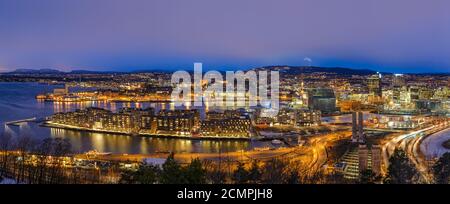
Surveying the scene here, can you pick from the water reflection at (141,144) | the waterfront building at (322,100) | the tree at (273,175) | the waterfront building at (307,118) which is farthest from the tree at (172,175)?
the waterfront building at (322,100)

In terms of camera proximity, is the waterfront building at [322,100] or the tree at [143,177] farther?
the waterfront building at [322,100]

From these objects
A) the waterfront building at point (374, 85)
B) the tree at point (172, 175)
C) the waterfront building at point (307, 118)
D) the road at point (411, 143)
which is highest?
the waterfront building at point (374, 85)

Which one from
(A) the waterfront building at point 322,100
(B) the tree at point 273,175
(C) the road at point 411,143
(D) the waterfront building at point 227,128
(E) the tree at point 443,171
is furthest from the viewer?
(A) the waterfront building at point 322,100

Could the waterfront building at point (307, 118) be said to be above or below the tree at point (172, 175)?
below

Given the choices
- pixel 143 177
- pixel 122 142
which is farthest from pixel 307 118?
pixel 143 177

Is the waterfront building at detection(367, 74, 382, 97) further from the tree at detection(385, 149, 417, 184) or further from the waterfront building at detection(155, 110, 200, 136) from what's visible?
the tree at detection(385, 149, 417, 184)

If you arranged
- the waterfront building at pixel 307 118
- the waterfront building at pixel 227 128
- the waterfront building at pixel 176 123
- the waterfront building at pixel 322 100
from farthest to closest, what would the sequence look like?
the waterfront building at pixel 322 100 → the waterfront building at pixel 307 118 → the waterfront building at pixel 176 123 → the waterfront building at pixel 227 128

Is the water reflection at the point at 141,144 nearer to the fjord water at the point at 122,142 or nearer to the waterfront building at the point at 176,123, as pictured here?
the fjord water at the point at 122,142

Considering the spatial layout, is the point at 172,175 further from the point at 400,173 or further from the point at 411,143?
the point at 411,143

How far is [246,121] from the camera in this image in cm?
933

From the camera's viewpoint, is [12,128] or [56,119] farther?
[56,119]

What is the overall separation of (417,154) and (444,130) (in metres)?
3.38

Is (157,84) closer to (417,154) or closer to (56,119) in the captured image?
(56,119)
